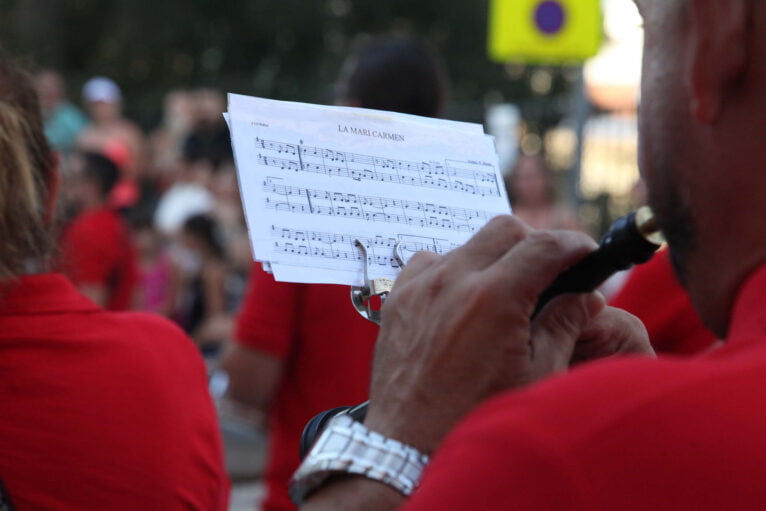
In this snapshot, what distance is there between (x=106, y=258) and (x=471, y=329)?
4334mm

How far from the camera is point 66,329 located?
1772 mm

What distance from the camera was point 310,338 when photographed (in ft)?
9.95

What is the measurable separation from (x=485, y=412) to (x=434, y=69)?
2474 mm

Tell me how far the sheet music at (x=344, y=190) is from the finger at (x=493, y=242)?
22cm

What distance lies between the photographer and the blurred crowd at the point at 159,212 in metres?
5.29

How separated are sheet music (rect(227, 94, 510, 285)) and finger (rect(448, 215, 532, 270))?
22 cm

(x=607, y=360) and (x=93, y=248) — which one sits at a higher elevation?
(x=607, y=360)

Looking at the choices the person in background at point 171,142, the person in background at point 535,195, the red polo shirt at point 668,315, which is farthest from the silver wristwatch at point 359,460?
the person in background at point 171,142

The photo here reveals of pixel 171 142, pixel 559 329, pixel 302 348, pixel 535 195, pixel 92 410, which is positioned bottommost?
pixel 171 142

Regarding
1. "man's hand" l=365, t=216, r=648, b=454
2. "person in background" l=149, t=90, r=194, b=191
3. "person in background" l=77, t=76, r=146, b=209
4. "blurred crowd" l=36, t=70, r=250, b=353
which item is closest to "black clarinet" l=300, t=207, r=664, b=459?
"man's hand" l=365, t=216, r=648, b=454

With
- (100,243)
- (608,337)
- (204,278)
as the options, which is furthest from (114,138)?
(608,337)

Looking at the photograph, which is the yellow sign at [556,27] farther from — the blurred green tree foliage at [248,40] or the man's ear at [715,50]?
the blurred green tree foliage at [248,40]

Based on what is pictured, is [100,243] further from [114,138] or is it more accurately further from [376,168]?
[376,168]

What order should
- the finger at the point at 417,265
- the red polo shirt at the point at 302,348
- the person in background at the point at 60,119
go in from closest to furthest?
1. the finger at the point at 417,265
2. the red polo shirt at the point at 302,348
3. the person in background at the point at 60,119
